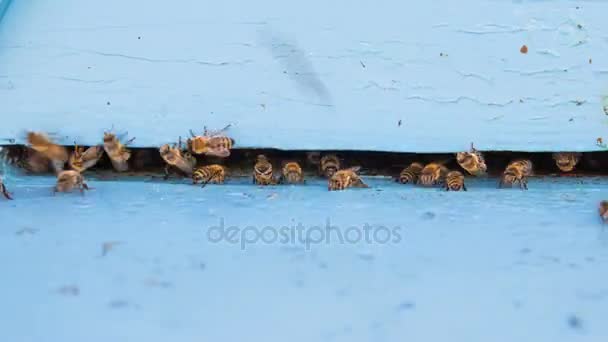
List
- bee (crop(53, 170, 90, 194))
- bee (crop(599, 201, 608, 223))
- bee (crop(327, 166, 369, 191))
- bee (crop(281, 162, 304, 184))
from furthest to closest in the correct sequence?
bee (crop(281, 162, 304, 184)) < bee (crop(327, 166, 369, 191)) < bee (crop(53, 170, 90, 194)) < bee (crop(599, 201, 608, 223))

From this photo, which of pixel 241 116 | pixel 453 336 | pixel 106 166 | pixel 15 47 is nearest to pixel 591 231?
pixel 453 336

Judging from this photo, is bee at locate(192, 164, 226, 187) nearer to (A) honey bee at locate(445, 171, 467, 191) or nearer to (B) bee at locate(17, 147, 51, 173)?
(B) bee at locate(17, 147, 51, 173)

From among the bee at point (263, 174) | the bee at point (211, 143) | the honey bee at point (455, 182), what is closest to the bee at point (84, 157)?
the bee at point (211, 143)

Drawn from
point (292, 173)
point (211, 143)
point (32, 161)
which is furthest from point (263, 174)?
point (32, 161)

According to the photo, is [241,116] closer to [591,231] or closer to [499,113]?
[499,113]

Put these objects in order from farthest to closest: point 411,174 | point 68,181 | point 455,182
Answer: point 411,174, point 455,182, point 68,181

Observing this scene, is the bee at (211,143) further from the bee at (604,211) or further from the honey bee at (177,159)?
the bee at (604,211)

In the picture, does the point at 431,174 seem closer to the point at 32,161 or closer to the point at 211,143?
the point at 211,143

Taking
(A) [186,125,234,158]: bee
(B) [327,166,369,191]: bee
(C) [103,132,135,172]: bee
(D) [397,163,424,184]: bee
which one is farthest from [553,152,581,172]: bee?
(C) [103,132,135,172]: bee
